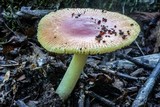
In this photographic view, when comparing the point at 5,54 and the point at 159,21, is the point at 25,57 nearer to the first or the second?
the point at 5,54

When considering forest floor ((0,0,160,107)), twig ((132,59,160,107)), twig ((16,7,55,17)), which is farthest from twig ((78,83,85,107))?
twig ((16,7,55,17))

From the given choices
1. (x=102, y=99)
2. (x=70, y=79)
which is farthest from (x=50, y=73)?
(x=102, y=99)

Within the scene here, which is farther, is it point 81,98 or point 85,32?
point 81,98

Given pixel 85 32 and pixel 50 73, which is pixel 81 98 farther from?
pixel 85 32

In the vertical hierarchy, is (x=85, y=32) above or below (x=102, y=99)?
above

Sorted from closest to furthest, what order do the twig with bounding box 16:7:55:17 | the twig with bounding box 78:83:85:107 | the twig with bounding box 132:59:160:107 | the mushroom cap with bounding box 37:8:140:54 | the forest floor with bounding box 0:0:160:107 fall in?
the mushroom cap with bounding box 37:8:140:54, the twig with bounding box 132:59:160:107, the twig with bounding box 78:83:85:107, the forest floor with bounding box 0:0:160:107, the twig with bounding box 16:7:55:17

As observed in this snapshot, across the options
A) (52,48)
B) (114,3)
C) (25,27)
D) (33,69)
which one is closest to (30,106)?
(33,69)

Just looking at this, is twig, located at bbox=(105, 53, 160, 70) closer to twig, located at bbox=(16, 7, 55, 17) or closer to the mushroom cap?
the mushroom cap
